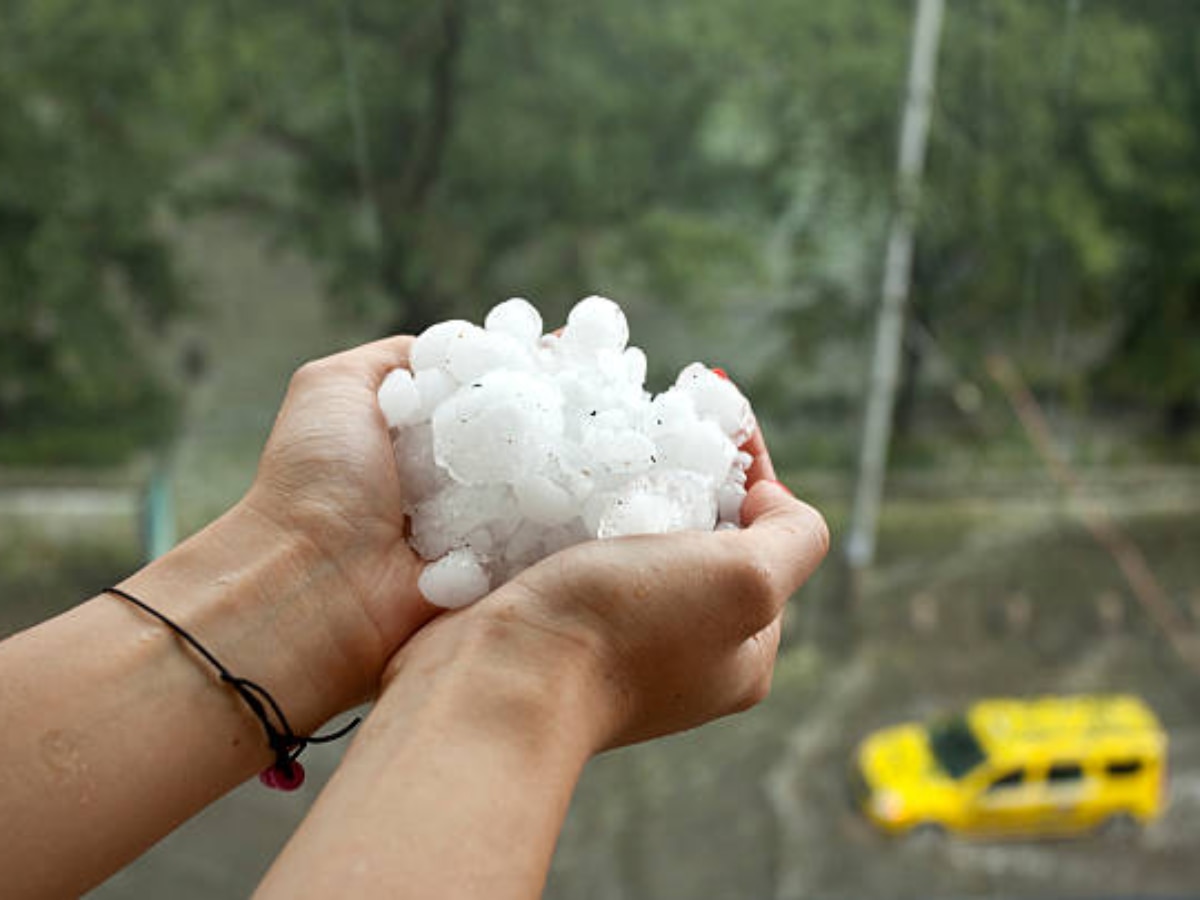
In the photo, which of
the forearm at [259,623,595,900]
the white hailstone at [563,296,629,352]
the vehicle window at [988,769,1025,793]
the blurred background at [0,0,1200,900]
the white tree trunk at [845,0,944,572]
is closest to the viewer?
the forearm at [259,623,595,900]

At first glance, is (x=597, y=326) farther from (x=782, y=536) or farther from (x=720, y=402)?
(x=782, y=536)

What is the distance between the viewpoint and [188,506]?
8.68 ft

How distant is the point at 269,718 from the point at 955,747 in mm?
2142

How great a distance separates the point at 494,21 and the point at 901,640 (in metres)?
1.92

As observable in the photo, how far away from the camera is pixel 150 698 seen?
0.60m

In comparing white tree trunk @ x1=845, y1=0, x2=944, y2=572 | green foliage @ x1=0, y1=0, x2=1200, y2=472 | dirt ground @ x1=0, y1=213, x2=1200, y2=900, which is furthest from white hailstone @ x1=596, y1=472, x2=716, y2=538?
white tree trunk @ x1=845, y1=0, x2=944, y2=572

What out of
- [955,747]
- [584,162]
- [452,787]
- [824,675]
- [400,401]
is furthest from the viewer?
[824,675]

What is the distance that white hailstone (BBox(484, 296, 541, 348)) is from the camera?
30.0 inches

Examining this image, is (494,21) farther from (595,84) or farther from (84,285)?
(84,285)

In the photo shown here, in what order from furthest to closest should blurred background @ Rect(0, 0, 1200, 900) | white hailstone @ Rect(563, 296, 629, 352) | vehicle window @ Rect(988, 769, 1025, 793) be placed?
blurred background @ Rect(0, 0, 1200, 900), vehicle window @ Rect(988, 769, 1025, 793), white hailstone @ Rect(563, 296, 629, 352)

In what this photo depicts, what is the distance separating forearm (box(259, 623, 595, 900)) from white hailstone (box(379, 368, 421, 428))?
0.20 m

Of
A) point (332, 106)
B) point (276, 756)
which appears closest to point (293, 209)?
point (332, 106)

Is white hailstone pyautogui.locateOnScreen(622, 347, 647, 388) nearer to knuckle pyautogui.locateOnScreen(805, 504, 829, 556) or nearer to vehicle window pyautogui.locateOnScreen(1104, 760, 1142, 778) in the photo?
knuckle pyautogui.locateOnScreen(805, 504, 829, 556)

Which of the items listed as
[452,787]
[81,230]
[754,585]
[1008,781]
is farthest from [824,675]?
[452,787]
